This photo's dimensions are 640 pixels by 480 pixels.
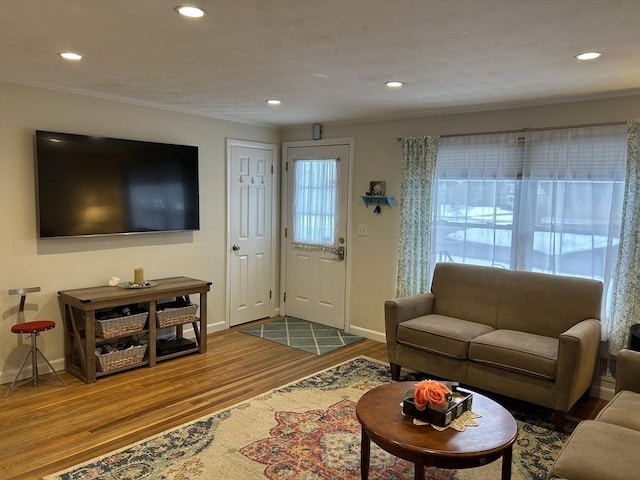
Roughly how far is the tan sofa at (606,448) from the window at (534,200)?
1.53m

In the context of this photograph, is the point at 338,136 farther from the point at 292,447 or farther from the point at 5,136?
the point at 292,447

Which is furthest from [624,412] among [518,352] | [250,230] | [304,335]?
[250,230]

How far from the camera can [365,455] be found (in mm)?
2564

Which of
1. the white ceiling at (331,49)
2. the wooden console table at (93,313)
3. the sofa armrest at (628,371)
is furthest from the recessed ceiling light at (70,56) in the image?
the sofa armrest at (628,371)

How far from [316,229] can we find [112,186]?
2320 mm

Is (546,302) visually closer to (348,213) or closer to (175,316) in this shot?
(348,213)

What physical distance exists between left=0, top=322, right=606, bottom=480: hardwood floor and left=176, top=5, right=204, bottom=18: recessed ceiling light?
95.8 inches

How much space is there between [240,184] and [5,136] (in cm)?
234

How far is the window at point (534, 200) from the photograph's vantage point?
3.71 metres

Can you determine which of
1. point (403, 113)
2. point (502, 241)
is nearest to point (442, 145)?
point (403, 113)

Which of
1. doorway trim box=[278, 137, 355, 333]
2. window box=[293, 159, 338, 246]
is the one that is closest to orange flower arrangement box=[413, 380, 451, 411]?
doorway trim box=[278, 137, 355, 333]

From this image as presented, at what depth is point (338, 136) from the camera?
5398 mm

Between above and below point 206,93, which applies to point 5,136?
below

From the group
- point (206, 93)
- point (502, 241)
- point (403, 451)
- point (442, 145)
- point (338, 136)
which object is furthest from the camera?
point (338, 136)
